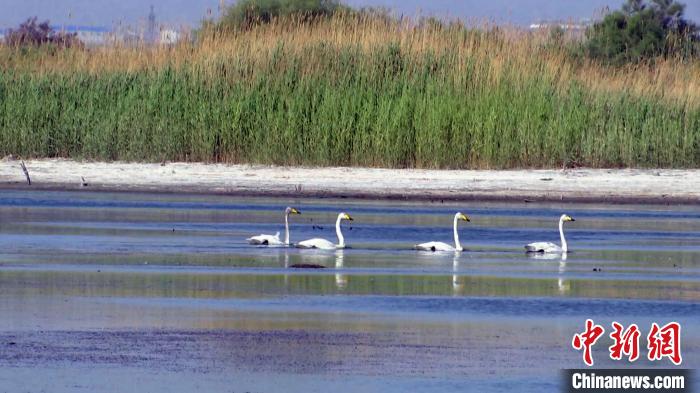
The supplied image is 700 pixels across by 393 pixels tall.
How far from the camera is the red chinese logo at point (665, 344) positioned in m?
9.62

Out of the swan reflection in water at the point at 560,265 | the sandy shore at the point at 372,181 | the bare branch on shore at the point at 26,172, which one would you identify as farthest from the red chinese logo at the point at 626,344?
the bare branch on shore at the point at 26,172

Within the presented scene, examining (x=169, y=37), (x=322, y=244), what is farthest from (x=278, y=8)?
(x=322, y=244)

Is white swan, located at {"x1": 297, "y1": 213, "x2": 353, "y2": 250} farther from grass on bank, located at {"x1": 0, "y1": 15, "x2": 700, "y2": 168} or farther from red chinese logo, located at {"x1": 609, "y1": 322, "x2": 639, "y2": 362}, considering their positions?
grass on bank, located at {"x1": 0, "y1": 15, "x2": 700, "y2": 168}

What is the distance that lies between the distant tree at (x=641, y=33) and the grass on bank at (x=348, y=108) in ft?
24.2

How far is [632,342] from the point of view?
32.7ft

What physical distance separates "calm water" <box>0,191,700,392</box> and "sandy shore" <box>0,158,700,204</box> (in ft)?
8.25

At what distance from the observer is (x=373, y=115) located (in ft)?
77.0

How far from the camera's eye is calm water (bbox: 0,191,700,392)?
905cm

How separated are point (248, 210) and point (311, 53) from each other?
20.0 feet

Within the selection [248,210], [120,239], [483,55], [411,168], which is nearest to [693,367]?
[120,239]

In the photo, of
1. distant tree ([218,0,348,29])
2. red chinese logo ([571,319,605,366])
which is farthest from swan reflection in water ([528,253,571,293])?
distant tree ([218,0,348,29])

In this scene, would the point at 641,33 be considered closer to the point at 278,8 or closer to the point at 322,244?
the point at 278,8

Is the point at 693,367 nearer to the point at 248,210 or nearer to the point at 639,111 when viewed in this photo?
the point at 248,210

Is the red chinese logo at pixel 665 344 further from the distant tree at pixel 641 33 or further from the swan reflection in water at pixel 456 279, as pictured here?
the distant tree at pixel 641 33
